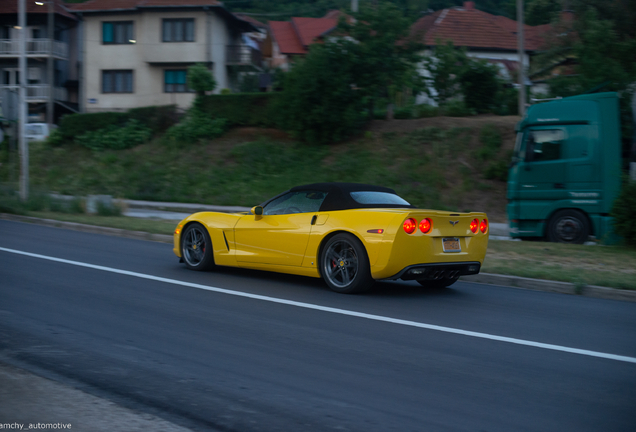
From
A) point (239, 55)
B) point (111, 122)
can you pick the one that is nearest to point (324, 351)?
point (111, 122)

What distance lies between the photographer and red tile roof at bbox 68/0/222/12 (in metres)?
39.8

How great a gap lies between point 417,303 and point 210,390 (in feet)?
12.0

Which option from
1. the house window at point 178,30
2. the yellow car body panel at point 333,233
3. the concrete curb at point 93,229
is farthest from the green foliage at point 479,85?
the yellow car body panel at point 333,233

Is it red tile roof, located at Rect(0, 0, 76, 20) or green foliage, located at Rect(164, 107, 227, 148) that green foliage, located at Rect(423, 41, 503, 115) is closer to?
green foliage, located at Rect(164, 107, 227, 148)

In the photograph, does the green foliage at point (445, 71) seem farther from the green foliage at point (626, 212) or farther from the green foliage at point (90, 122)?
the green foliage at point (626, 212)

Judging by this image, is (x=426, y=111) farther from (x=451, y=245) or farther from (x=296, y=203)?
(x=451, y=245)

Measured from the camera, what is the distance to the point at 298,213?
8.36 m

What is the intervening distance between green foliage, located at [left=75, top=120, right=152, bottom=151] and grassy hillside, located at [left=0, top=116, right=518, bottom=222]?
570mm

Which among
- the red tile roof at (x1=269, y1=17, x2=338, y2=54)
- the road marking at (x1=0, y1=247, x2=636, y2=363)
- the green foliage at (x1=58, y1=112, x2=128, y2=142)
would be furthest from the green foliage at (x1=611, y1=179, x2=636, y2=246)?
the red tile roof at (x1=269, y1=17, x2=338, y2=54)

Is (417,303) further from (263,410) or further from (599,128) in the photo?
(599,128)

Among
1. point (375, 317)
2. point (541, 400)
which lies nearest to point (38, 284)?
point (375, 317)

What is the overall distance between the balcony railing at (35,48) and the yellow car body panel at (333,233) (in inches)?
1631

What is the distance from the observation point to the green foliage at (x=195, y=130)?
32000 millimetres

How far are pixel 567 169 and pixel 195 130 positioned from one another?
70.8 feet
